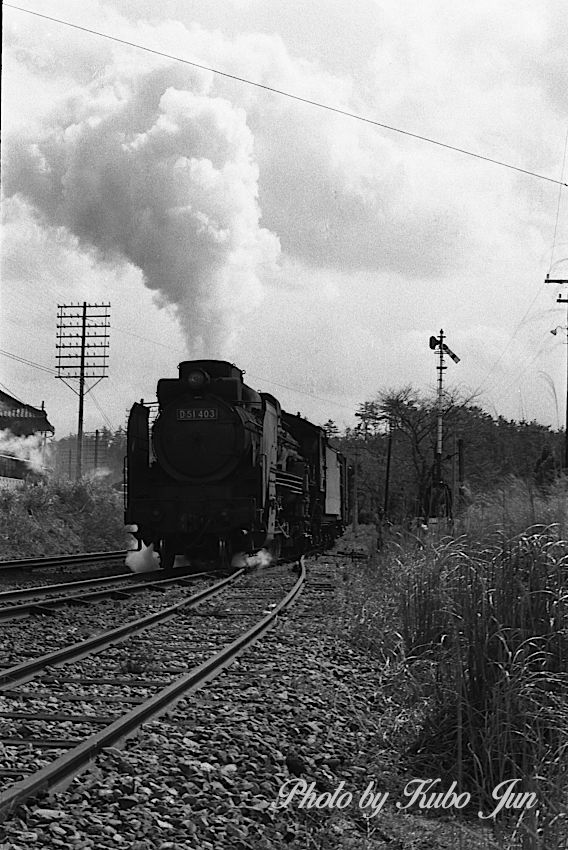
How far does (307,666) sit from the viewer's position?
7.67 metres

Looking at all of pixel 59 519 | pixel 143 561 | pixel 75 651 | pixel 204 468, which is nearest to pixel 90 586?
pixel 204 468

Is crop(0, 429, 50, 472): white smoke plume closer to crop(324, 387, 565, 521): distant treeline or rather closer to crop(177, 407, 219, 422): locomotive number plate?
crop(324, 387, 565, 521): distant treeline

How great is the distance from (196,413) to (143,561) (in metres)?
4.46

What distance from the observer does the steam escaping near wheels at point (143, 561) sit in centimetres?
1989

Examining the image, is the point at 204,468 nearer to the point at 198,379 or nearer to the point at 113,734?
the point at 198,379

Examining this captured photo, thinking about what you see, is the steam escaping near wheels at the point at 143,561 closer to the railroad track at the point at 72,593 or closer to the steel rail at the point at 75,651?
the railroad track at the point at 72,593

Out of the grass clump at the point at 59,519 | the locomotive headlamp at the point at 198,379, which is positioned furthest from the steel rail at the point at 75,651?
the grass clump at the point at 59,519

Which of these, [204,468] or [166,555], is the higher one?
[204,468]

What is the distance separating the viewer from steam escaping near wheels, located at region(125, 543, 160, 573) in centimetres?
1989

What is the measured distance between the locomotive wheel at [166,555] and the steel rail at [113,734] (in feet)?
31.5

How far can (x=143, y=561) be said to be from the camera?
20.1 m

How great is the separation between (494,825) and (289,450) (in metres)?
17.5

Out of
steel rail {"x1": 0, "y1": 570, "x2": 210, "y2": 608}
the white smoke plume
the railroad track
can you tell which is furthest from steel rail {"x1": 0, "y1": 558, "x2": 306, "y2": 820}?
the white smoke plume

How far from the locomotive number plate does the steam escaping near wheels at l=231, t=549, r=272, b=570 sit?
320 centimetres
